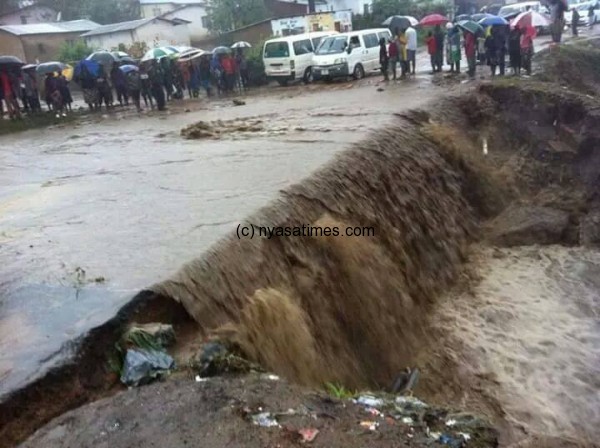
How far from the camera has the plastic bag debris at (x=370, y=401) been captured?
4.05 meters

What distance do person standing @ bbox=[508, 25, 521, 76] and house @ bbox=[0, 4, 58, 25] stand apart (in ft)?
127

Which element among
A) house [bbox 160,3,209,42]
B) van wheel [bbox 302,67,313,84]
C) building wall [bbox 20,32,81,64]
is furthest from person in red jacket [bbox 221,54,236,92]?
house [bbox 160,3,209,42]

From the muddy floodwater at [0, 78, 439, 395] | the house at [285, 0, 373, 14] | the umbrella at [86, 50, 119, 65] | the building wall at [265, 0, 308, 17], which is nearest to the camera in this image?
the muddy floodwater at [0, 78, 439, 395]

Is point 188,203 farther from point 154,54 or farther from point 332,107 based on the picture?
point 154,54

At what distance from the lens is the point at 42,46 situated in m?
36.4

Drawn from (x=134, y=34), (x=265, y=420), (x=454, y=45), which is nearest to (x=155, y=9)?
(x=134, y=34)

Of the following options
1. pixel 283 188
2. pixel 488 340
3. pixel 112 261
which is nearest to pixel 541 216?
A: pixel 488 340

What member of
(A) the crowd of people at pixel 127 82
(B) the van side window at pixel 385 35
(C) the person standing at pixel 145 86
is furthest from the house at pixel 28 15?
(B) the van side window at pixel 385 35

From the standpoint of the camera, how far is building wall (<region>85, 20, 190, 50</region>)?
3612cm

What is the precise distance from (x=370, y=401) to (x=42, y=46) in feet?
123

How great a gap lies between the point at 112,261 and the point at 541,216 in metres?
8.17

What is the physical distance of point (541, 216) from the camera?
11438 millimetres

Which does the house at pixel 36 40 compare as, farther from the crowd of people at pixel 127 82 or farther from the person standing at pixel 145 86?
the person standing at pixel 145 86

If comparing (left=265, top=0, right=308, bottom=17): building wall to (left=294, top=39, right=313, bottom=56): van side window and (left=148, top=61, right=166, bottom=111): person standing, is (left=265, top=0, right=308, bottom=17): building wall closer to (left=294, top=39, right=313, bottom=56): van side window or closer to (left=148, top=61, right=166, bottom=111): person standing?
(left=294, top=39, right=313, bottom=56): van side window
